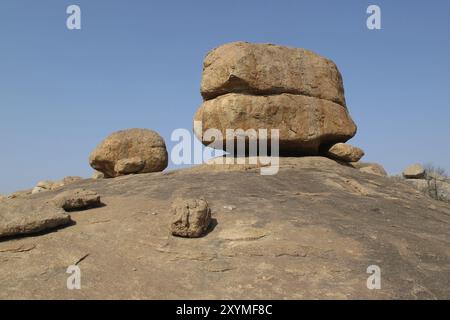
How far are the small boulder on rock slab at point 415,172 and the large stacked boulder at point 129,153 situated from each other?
65.3 feet

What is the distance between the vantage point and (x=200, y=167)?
457 inches

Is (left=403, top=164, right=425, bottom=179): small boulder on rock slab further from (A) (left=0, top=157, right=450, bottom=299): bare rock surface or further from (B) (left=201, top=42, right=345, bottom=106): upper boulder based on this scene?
(A) (left=0, top=157, right=450, bottom=299): bare rock surface

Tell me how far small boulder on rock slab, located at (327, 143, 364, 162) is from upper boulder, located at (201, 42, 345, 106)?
1946mm

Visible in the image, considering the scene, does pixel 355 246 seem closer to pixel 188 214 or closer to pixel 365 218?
pixel 365 218

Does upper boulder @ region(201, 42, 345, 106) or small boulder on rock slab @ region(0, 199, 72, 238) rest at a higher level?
upper boulder @ region(201, 42, 345, 106)

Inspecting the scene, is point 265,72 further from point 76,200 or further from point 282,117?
point 76,200

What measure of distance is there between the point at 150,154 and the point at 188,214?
275 inches

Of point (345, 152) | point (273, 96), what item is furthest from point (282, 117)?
point (345, 152)

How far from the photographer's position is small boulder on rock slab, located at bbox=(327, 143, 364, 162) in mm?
14039

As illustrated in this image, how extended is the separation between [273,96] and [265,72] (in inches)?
27.8

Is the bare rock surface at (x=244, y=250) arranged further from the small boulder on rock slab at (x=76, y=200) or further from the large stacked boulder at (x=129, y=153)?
the large stacked boulder at (x=129, y=153)

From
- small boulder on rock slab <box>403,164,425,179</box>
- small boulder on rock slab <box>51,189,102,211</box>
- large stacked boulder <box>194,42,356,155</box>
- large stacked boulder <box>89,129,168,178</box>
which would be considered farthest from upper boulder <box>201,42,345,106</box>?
small boulder on rock slab <box>403,164,425,179</box>

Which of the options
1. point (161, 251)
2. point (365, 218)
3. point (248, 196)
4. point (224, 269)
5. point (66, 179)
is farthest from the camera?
point (66, 179)
